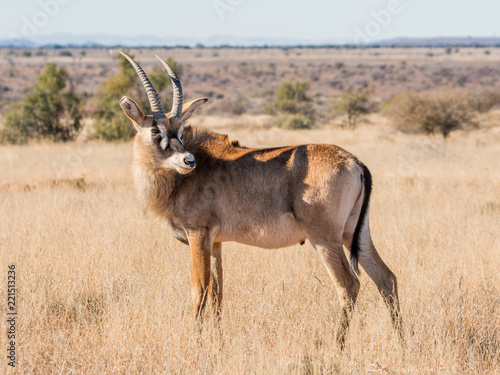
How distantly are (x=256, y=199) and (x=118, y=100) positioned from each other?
20.5 metres

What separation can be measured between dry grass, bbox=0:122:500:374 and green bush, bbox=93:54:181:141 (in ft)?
42.7

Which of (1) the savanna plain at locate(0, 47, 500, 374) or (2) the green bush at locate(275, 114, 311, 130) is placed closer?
(1) the savanna plain at locate(0, 47, 500, 374)

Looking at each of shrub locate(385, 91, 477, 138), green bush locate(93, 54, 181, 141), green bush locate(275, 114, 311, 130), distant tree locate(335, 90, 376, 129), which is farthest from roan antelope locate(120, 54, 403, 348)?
distant tree locate(335, 90, 376, 129)

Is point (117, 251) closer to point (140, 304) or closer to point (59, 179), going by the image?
point (140, 304)

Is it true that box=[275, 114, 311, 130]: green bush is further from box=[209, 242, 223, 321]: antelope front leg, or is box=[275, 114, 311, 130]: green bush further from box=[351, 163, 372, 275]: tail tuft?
box=[351, 163, 372, 275]: tail tuft

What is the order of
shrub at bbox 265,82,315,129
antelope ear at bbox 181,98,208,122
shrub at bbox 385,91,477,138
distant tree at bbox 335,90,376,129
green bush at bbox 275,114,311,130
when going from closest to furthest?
antelope ear at bbox 181,98,208,122 → shrub at bbox 385,91,477,138 → green bush at bbox 275,114,311,130 → shrub at bbox 265,82,315,129 → distant tree at bbox 335,90,376,129

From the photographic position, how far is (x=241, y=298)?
19.2ft

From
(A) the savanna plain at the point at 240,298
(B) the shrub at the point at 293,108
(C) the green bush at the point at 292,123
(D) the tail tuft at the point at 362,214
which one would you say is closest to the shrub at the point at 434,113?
(C) the green bush at the point at 292,123

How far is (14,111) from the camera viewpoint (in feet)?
77.0

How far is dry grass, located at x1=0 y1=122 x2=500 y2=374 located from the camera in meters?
4.55

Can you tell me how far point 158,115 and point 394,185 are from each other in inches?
314

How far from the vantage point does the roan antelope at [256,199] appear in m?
4.99

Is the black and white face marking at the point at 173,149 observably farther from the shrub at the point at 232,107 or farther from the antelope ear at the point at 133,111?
the shrub at the point at 232,107

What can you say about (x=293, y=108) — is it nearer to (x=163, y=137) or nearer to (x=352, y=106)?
(x=352, y=106)
